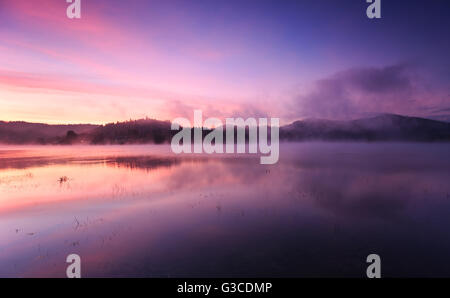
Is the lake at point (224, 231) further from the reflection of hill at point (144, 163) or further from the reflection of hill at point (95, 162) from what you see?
the reflection of hill at point (95, 162)

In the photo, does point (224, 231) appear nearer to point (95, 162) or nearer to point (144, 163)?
point (144, 163)

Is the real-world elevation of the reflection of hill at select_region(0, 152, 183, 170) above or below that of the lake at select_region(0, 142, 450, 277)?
above

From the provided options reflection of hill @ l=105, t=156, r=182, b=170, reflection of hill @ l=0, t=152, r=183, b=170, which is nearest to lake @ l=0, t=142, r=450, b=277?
reflection of hill @ l=105, t=156, r=182, b=170

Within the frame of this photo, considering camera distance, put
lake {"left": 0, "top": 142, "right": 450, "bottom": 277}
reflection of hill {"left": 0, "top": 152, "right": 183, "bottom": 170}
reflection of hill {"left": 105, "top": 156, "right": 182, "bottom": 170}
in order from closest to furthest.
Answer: lake {"left": 0, "top": 142, "right": 450, "bottom": 277}, reflection of hill {"left": 105, "top": 156, "right": 182, "bottom": 170}, reflection of hill {"left": 0, "top": 152, "right": 183, "bottom": 170}

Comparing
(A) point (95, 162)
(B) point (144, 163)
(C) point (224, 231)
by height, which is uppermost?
(A) point (95, 162)

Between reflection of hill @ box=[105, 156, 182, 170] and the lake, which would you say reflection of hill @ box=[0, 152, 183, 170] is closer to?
reflection of hill @ box=[105, 156, 182, 170]

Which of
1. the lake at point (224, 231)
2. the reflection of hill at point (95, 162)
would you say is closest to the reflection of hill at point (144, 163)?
the reflection of hill at point (95, 162)

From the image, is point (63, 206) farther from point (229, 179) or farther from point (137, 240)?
point (229, 179)

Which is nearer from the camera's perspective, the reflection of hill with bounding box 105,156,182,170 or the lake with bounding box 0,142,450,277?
the lake with bounding box 0,142,450,277

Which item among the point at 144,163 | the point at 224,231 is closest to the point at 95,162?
the point at 144,163

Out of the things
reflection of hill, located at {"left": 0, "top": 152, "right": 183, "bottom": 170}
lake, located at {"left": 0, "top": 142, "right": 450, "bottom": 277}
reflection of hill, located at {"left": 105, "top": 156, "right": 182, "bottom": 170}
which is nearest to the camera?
lake, located at {"left": 0, "top": 142, "right": 450, "bottom": 277}

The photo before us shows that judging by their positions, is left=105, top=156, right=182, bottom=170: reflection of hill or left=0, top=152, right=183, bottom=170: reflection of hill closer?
left=105, top=156, right=182, bottom=170: reflection of hill

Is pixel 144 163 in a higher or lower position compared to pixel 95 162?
lower
